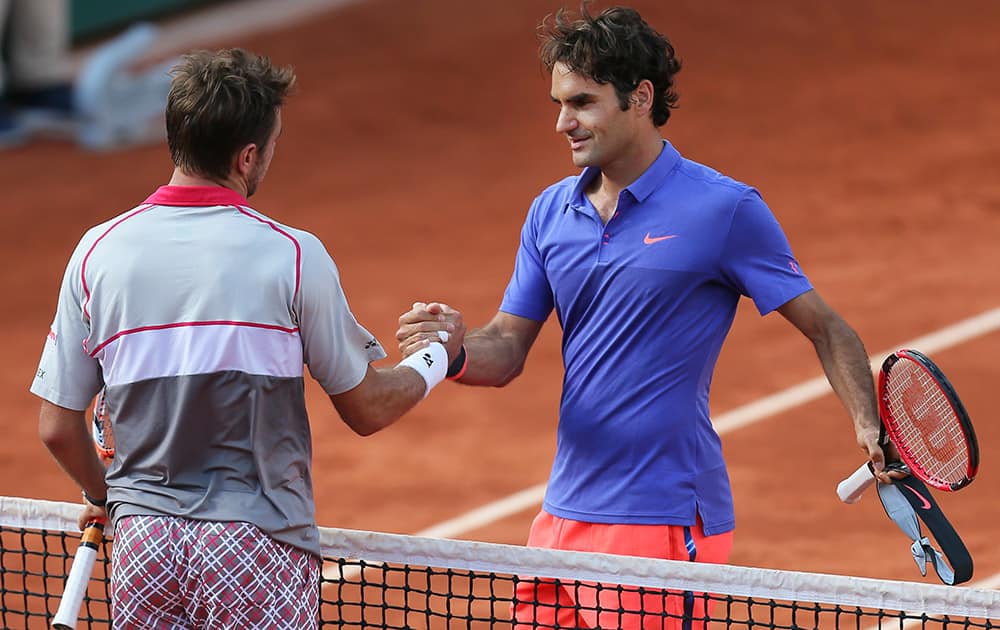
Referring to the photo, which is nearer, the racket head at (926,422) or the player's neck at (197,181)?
the player's neck at (197,181)

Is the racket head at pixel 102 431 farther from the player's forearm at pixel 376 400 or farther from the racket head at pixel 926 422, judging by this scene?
the racket head at pixel 926 422

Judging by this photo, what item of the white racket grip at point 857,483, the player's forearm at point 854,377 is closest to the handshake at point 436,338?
the player's forearm at point 854,377

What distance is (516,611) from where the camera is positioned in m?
4.41

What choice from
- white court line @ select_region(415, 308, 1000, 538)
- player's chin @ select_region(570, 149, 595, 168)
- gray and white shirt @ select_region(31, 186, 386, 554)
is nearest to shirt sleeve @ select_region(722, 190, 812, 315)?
player's chin @ select_region(570, 149, 595, 168)

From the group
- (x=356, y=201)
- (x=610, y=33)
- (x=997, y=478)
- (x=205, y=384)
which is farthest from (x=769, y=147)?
(x=205, y=384)

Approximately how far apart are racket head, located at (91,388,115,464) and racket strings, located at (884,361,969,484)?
6.56 feet

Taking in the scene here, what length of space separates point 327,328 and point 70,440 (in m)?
0.68

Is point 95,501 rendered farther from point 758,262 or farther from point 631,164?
point 758,262

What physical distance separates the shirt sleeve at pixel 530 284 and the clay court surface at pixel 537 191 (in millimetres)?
3138

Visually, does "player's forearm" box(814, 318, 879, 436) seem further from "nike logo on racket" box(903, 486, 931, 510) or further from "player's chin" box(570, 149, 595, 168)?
"player's chin" box(570, 149, 595, 168)

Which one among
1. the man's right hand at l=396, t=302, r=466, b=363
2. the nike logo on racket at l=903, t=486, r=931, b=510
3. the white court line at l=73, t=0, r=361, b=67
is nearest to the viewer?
the nike logo on racket at l=903, t=486, r=931, b=510

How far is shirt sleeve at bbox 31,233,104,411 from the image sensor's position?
3572 millimetres

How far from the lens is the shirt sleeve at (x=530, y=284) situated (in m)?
4.58

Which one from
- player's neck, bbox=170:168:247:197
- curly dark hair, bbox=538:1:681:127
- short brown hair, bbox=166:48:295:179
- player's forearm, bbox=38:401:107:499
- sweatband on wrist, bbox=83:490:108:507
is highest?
curly dark hair, bbox=538:1:681:127
